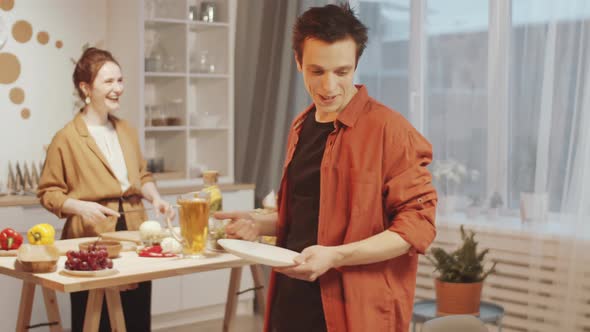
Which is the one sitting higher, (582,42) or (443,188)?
(582,42)

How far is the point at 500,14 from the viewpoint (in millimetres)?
4562

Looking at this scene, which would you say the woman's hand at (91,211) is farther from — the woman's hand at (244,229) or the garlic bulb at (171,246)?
the woman's hand at (244,229)

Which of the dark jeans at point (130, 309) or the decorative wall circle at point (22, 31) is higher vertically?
the decorative wall circle at point (22, 31)

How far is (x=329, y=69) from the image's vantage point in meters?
1.80

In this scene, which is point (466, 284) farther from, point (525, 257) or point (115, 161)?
point (115, 161)

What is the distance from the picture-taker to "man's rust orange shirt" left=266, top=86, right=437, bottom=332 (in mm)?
1783

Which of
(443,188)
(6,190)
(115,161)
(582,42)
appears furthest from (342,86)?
A: (6,190)

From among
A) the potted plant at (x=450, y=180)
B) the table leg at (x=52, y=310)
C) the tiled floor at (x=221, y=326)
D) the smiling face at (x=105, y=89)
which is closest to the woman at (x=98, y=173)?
the smiling face at (x=105, y=89)

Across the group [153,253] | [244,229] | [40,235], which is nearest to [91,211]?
[153,253]

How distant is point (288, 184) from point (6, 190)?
11.0 feet

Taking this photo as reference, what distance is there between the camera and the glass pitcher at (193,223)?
2844 mm

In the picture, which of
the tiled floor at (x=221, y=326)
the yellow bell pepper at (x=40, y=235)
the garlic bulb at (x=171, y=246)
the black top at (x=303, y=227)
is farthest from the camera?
the tiled floor at (x=221, y=326)

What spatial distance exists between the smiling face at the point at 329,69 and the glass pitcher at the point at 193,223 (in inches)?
42.3

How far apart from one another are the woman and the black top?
5.34 ft
